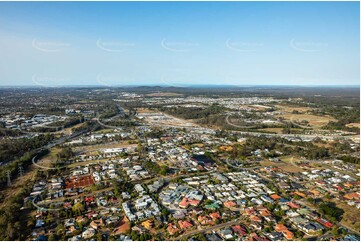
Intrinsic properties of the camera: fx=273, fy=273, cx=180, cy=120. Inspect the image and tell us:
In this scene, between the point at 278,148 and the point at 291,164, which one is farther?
the point at 278,148

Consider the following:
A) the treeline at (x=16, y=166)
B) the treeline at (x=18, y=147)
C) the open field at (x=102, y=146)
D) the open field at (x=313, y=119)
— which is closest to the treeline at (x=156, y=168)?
the open field at (x=102, y=146)

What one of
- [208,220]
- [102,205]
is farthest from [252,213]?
[102,205]

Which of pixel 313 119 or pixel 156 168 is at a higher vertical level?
pixel 313 119

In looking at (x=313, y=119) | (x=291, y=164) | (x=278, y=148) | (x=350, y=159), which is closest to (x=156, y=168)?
(x=291, y=164)

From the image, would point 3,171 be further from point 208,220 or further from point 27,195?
point 208,220

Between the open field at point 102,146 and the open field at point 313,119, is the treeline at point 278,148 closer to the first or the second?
the open field at point 102,146

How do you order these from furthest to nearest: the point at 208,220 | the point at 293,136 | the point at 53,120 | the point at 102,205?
the point at 53,120 < the point at 293,136 < the point at 102,205 < the point at 208,220

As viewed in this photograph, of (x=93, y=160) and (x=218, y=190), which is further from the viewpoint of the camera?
(x=93, y=160)

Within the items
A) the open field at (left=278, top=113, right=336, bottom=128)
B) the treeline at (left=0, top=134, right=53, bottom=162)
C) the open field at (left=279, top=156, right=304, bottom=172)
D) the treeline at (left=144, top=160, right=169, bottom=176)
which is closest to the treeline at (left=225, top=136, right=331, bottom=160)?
the open field at (left=279, top=156, right=304, bottom=172)

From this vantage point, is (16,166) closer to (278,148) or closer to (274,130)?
(278,148)

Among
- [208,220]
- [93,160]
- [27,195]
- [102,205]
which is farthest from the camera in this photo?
[93,160]

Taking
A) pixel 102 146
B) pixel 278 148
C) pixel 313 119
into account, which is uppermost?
pixel 313 119
